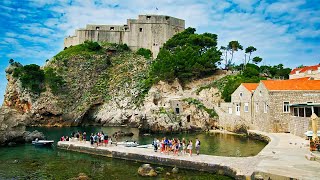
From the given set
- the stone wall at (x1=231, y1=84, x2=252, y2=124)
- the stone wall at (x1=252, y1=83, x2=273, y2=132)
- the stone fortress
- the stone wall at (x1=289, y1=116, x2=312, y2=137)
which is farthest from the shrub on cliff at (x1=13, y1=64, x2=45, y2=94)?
the stone wall at (x1=289, y1=116, x2=312, y2=137)

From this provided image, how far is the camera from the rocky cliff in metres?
49.1

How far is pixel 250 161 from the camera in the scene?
19984mm

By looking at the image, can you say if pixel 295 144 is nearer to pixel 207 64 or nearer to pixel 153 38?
pixel 207 64

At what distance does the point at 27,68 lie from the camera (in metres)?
65.2

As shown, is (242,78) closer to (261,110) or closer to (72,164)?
(261,110)

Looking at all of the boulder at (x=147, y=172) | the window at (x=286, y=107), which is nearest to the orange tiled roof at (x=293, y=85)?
the window at (x=286, y=107)

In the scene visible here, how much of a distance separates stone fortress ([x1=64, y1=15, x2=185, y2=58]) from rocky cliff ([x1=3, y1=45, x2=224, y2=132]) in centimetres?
443

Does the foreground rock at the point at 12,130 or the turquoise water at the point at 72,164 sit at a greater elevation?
the foreground rock at the point at 12,130

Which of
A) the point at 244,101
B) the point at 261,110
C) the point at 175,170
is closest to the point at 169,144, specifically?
the point at 175,170

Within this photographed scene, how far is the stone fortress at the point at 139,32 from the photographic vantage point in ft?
251

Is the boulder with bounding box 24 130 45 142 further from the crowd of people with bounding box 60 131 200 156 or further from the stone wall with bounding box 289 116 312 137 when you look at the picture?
the stone wall with bounding box 289 116 312 137

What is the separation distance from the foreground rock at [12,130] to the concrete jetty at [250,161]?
10525 mm

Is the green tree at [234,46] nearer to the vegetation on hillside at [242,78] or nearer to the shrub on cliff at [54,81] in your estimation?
the vegetation on hillside at [242,78]

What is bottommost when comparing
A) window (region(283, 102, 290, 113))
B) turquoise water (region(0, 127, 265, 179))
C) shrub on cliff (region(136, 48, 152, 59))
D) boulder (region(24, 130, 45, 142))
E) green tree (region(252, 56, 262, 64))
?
turquoise water (region(0, 127, 265, 179))
